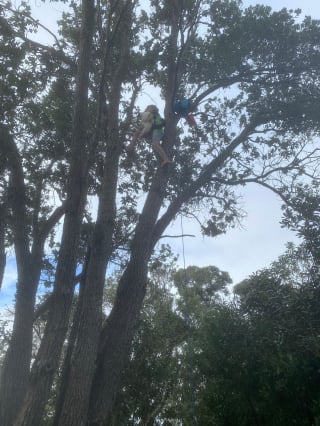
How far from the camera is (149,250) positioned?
18.8ft

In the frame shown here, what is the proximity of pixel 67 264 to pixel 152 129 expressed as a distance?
3062 mm

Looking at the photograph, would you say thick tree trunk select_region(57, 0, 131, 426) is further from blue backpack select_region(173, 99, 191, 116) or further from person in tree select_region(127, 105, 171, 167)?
blue backpack select_region(173, 99, 191, 116)

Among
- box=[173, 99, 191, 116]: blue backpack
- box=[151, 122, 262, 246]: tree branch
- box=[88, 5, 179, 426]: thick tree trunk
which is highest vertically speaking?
box=[173, 99, 191, 116]: blue backpack

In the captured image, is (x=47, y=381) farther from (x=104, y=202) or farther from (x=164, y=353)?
(x=164, y=353)

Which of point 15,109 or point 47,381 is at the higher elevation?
point 15,109

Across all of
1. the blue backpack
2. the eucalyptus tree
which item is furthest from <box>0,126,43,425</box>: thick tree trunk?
the blue backpack

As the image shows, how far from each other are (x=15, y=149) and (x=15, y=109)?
0.83 metres

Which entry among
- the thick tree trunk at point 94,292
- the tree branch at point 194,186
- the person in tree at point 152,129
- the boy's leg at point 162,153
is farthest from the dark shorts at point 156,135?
the tree branch at point 194,186

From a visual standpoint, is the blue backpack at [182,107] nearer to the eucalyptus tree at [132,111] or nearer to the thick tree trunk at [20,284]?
the eucalyptus tree at [132,111]

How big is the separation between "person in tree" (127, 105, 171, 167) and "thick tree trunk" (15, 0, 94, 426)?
1412mm

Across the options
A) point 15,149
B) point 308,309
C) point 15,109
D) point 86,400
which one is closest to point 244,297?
point 308,309

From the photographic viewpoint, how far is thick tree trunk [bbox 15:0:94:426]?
3.94 metres

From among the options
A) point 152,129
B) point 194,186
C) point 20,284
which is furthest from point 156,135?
point 20,284

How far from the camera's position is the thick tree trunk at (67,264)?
12.9ft
